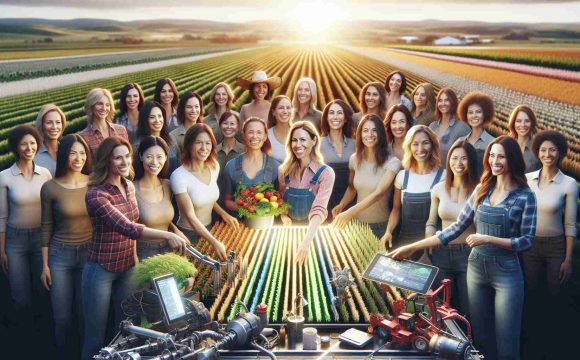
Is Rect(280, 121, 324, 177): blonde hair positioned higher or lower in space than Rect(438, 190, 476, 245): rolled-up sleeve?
higher

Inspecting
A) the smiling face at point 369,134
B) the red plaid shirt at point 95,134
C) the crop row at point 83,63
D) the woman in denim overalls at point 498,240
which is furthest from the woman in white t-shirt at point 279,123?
the crop row at point 83,63

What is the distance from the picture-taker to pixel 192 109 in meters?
6.41

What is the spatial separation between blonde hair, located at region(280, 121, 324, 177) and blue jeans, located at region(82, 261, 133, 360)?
1679 millimetres

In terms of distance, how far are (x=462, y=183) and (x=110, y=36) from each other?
17.9 ft

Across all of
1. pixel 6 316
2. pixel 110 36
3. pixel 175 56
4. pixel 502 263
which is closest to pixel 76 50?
pixel 110 36

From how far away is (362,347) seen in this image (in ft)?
11.7

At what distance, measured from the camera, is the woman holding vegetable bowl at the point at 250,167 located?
5.67 meters

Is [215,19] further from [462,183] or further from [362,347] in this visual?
[362,347]

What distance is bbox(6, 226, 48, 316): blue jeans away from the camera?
5.57m

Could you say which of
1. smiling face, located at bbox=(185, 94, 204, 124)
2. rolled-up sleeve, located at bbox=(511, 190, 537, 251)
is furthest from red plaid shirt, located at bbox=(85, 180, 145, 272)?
rolled-up sleeve, located at bbox=(511, 190, 537, 251)

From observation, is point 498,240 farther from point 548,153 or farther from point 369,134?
point 369,134

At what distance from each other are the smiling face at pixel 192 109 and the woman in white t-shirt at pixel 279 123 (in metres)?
Result: 0.75

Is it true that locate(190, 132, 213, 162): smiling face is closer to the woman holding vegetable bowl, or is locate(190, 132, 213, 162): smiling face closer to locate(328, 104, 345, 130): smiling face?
the woman holding vegetable bowl

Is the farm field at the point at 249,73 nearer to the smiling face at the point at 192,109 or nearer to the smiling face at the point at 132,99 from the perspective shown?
the smiling face at the point at 132,99
